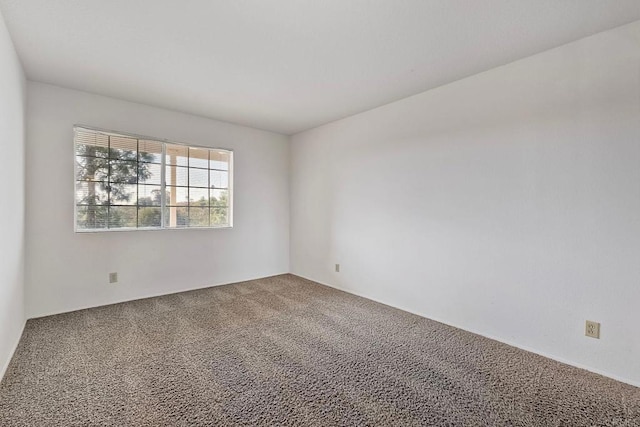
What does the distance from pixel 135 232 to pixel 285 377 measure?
2.67m

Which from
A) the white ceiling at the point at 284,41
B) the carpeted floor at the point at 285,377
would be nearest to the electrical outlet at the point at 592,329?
the carpeted floor at the point at 285,377

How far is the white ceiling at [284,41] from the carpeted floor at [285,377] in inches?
94.1

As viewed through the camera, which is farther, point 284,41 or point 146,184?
point 146,184

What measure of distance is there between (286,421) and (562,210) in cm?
242

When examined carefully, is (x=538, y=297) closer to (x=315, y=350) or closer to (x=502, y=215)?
(x=502, y=215)

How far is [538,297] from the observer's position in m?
2.33

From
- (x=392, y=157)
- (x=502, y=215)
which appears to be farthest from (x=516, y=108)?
(x=392, y=157)

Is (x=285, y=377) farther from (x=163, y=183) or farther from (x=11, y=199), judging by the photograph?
(x=163, y=183)

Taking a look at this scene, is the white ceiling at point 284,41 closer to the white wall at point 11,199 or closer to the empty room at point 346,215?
the empty room at point 346,215

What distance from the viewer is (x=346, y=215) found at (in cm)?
400

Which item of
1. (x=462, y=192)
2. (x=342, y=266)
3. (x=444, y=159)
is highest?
(x=444, y=159)

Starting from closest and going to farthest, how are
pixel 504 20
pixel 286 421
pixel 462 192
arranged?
1. pixel 286 421
2. pixel 504 20
3. pixel 462 192

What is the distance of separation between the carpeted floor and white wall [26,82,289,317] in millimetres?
454

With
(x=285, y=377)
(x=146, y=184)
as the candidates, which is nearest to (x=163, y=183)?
(x=146, y=184)
